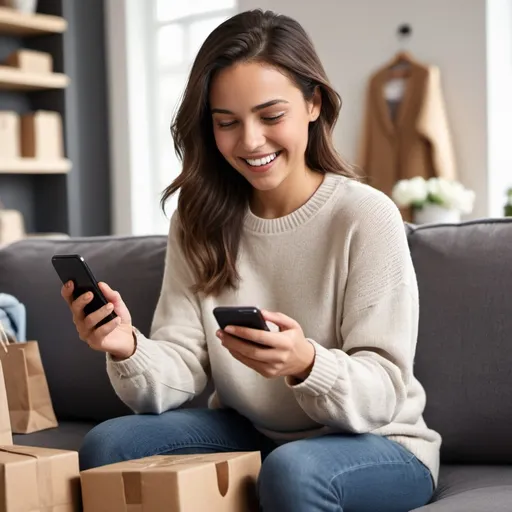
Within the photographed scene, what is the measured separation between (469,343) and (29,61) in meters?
3.55

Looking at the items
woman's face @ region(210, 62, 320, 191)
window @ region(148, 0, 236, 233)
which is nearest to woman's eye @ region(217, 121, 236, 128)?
woman's face @ region(210, 62, 320, 191)

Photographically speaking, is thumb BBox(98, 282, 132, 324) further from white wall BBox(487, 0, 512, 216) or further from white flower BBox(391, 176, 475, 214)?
white wall BBox(487, 0, 512, 216)

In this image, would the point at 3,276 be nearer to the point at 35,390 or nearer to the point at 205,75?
the point at 35,390

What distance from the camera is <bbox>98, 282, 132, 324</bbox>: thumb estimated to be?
1.57 metres

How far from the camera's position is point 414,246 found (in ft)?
6.07

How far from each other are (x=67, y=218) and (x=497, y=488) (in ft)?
12.5

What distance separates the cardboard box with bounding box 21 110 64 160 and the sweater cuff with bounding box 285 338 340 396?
357cm

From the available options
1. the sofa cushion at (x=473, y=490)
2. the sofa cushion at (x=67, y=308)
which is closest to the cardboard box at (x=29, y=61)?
the sofa cushion at (x=67, y=308)

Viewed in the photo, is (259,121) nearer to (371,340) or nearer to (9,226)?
(371,340)

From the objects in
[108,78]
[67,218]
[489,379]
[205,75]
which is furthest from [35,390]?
[108,78]

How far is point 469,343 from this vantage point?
5.75 ft

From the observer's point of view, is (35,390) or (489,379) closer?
(489,379)

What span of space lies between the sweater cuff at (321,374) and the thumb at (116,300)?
350 mm

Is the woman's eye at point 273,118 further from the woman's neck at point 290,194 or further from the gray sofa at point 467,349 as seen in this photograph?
the gray sofa at point 467,349
